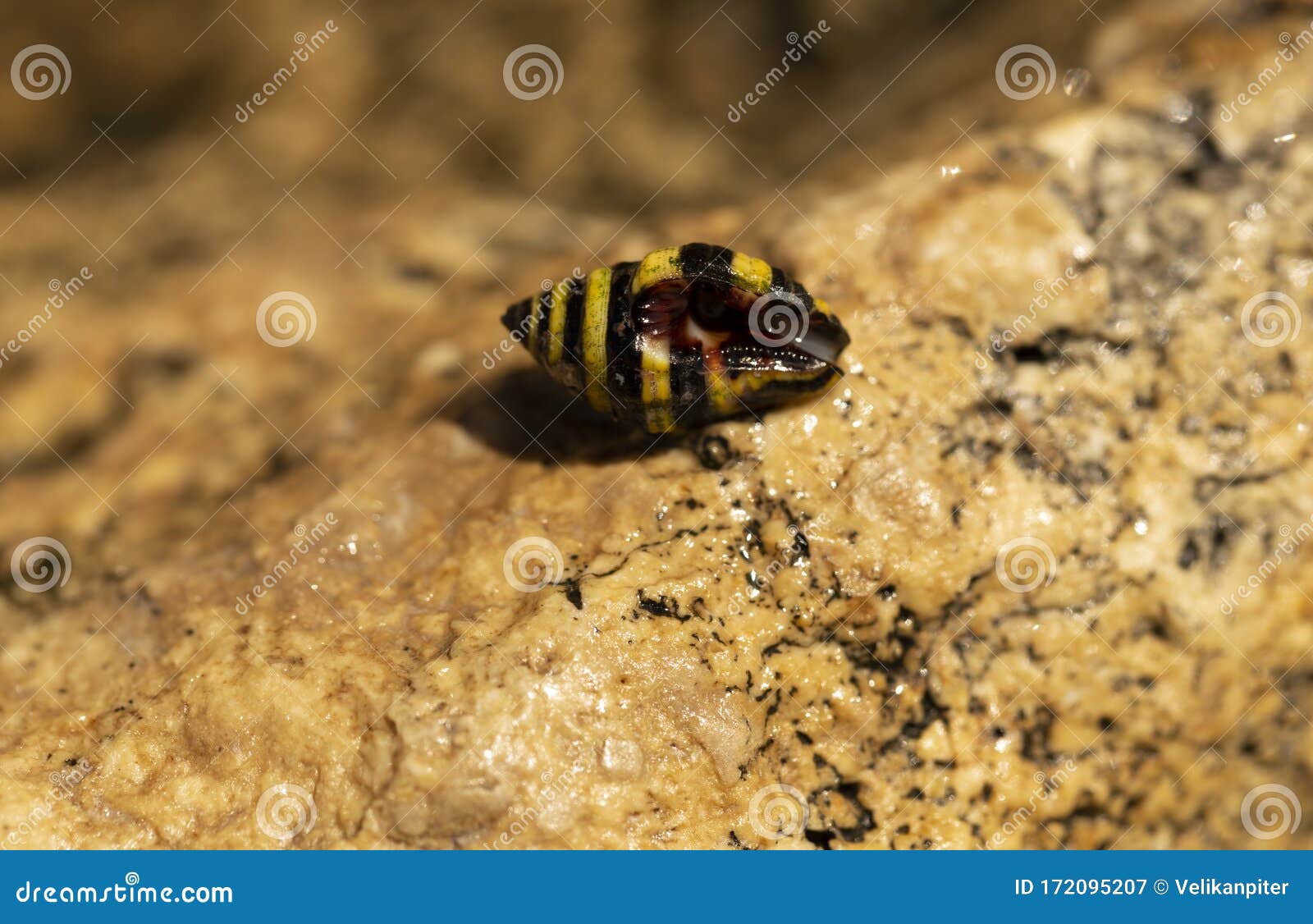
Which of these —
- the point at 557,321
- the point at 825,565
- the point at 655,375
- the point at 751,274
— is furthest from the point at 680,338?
the point at 825,565

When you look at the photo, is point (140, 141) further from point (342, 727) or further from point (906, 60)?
point (906, 60)

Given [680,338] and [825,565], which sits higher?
[680,338]

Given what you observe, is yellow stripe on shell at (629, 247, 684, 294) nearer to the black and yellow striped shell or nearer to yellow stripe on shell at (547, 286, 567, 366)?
the black and yellow striped shell

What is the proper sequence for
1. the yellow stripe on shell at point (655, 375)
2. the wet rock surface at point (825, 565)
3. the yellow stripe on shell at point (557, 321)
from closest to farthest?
the wet rock surface at point (825, 565) < the yellow stripe on shell at point (655, 375) < the yellow stripe on shell at point (557, 321)

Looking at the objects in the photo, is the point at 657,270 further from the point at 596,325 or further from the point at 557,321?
the point at 557,321

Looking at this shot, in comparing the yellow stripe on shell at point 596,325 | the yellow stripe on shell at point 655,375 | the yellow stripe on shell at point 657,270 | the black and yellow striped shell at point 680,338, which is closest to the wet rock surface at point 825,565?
the black and yellow striped shell at point 680,338

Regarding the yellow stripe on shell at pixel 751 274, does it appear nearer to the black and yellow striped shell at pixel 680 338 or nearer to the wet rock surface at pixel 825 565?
the black and yellow striped shell at pixel 680 338

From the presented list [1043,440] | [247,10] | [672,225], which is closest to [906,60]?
[672,225]

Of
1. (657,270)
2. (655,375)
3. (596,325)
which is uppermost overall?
(657,270)
